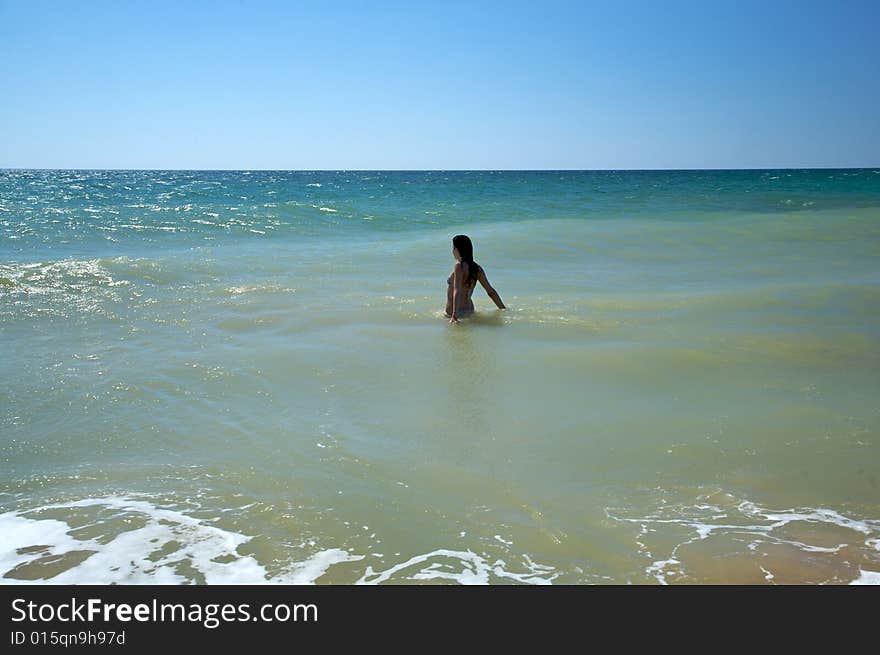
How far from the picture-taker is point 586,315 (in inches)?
318

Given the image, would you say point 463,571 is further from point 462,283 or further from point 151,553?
point 462,283

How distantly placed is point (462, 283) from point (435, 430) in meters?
3.44

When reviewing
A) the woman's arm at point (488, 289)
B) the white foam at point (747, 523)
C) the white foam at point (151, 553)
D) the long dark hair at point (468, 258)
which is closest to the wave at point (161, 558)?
the white foam at point (151, 553)

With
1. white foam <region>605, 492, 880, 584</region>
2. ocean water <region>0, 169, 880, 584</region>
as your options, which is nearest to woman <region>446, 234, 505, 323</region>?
ocean water <region>0, 169, 880, 584</region>

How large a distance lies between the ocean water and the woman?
0.19m

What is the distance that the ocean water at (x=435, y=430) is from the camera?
3.11 metres

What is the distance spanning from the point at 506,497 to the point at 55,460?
2664 mm

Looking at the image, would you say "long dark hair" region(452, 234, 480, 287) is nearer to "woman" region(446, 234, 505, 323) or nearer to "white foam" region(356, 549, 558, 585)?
"woman" region(446, 234, 505, 323)

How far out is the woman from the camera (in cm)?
778

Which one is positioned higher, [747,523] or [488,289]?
[488,289]

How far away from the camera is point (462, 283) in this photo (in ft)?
25.6

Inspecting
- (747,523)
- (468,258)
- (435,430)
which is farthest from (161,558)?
(468,258)
